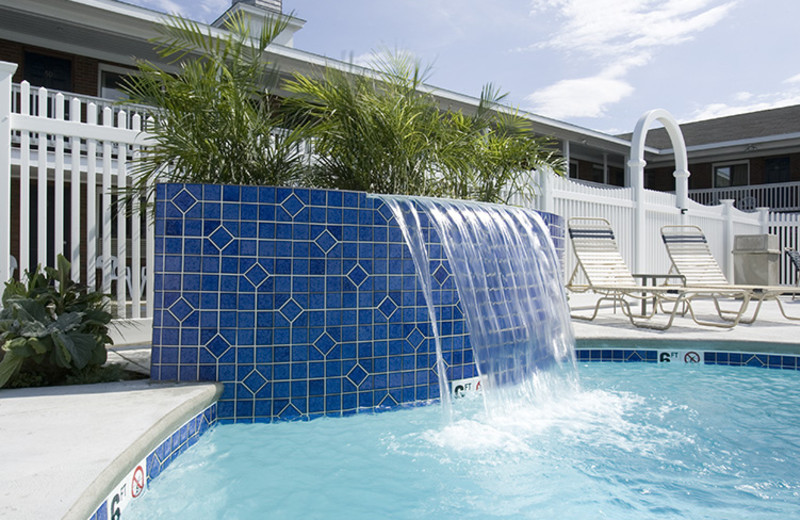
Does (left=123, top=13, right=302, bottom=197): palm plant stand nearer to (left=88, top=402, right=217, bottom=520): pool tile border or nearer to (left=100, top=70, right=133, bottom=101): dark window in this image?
(left=88, top=402, right=217, bottom=520): pool tile border

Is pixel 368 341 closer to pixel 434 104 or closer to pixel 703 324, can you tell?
pixel 434 104

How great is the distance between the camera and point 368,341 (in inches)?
124

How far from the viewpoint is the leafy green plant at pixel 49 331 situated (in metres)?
2.76

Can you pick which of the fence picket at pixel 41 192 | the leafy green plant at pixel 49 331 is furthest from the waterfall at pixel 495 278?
the fence picket at pixel 41 192

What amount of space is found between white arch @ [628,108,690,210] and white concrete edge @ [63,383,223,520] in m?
7.88

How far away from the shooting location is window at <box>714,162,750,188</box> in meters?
20.1

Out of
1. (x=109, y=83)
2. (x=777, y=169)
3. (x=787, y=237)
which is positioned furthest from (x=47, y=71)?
(x=777, y=169)

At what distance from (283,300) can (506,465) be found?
4.48 ft

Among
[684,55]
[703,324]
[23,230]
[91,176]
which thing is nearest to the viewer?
[23,230]

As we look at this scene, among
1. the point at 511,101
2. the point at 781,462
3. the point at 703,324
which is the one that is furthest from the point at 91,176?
the point at 703,324

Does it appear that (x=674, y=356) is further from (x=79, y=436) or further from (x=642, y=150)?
(x=642, y=150)

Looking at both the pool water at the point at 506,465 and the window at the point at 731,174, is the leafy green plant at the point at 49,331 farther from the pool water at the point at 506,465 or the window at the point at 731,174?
the window at the point at 731,174

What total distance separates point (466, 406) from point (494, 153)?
238cm

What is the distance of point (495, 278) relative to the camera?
369cm
